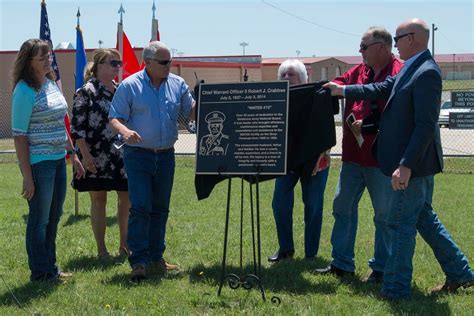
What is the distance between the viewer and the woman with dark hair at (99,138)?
6746 millimetres

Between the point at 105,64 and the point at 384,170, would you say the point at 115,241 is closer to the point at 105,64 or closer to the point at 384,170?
the point at 105,64

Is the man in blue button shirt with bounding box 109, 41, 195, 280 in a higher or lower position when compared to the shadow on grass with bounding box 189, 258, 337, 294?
higher

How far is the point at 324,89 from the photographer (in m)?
5.94

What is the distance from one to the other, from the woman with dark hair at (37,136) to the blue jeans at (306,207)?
219 cm

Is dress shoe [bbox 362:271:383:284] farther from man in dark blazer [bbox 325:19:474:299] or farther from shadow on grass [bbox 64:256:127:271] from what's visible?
shadow on grass [bbox 64:256:127:271]

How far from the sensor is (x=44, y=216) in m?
5.84

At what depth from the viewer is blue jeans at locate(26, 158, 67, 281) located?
5.75m

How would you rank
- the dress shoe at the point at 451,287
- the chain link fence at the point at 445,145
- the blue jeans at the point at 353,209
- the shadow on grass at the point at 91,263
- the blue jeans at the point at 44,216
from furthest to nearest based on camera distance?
1. the chain link fence at the point at 445,145
2. the shadow on grass at the point at 91,263
3. the blue jeans at the point at 353,209
4. the blue jeans at the point at 44,216
5. the dress shoe at the point at 451,287

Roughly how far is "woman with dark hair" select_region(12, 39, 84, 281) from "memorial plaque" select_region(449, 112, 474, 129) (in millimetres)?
10349

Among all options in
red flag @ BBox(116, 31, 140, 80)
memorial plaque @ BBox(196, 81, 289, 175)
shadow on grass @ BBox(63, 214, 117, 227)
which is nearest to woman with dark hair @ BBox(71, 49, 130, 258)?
memorial plaque @ BBox(196, 81, 289, 175)

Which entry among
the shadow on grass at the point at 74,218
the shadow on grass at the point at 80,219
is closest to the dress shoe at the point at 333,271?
the shadow on grass at the point at 80,219

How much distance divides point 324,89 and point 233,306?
195 centimetres

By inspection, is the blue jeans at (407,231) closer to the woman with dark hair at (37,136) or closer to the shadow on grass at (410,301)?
the shadow on grass at (410,301)

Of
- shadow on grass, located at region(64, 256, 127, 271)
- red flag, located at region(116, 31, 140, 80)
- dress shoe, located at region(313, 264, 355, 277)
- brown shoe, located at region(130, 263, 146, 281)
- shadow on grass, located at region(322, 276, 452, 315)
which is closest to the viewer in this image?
shadow on grass, located at region(322, 276, 452, 315)
